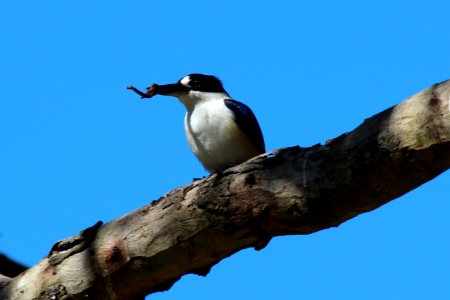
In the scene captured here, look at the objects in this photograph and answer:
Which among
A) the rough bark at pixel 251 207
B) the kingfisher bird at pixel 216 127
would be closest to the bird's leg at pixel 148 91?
the kingfisher bird at pixel 216 127

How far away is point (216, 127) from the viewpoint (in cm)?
721

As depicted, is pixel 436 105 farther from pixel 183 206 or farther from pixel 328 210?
pixel 183 206

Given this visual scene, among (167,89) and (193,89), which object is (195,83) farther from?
(167,89)

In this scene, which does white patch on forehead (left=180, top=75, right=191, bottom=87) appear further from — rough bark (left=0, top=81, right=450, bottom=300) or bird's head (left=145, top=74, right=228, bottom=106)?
rough bark (left=0, top=81, right=450, bottom=300)

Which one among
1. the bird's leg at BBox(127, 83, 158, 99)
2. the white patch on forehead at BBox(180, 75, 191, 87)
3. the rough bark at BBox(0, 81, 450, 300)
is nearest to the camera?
the rough bark at BBox(0, 81, 450, 300)

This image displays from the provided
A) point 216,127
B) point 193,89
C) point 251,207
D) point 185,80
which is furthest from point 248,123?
point 251,207

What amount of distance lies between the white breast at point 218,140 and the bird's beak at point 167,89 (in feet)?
1.20

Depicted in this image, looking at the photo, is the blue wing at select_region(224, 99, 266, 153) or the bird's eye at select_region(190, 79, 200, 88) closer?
the blue wing at select_region(224, 99, 266, 153)

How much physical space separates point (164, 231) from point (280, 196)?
87 centimetres

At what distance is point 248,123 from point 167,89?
2.80 ft

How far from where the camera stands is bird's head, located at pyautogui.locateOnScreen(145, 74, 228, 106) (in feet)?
25.0

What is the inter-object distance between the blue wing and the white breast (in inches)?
1.6

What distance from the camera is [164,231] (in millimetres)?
5062

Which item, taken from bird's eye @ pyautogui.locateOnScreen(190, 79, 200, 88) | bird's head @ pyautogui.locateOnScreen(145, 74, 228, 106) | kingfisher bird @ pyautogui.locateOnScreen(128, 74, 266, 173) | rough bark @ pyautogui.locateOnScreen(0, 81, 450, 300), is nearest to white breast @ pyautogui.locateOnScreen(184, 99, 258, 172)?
kingfisher bird @ pyautogui.locateOnScreen(128, 74, 266, 173)
